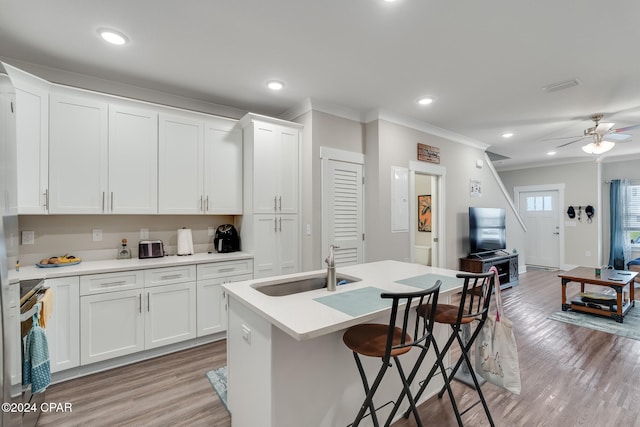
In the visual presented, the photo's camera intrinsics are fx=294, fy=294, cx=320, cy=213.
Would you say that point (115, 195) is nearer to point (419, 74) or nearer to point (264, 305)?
point (264, 305)

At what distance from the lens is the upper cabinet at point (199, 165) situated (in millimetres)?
3049

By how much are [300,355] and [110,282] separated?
1988 mm

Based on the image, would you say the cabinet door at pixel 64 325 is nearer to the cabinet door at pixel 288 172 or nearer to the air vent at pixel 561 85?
the cabinet door at pixel 288 172

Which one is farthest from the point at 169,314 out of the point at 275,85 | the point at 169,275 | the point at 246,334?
the point at 275,85

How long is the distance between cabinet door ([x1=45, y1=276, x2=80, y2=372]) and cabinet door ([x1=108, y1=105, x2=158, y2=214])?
0.75m

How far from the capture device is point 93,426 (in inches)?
73.5

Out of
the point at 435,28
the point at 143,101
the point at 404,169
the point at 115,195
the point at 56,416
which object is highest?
the point at 435,28

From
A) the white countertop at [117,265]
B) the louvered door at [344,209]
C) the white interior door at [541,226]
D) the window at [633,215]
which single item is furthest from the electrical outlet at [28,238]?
the window at [633,215]

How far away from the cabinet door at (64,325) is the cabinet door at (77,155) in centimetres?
66

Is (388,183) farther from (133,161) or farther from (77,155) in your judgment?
(77,155)

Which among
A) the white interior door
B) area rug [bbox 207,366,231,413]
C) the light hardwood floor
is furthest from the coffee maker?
the white interior door

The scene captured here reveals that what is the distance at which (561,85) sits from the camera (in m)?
3.04

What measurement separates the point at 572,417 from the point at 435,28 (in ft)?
9.17

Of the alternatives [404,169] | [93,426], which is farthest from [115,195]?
[404,169]
